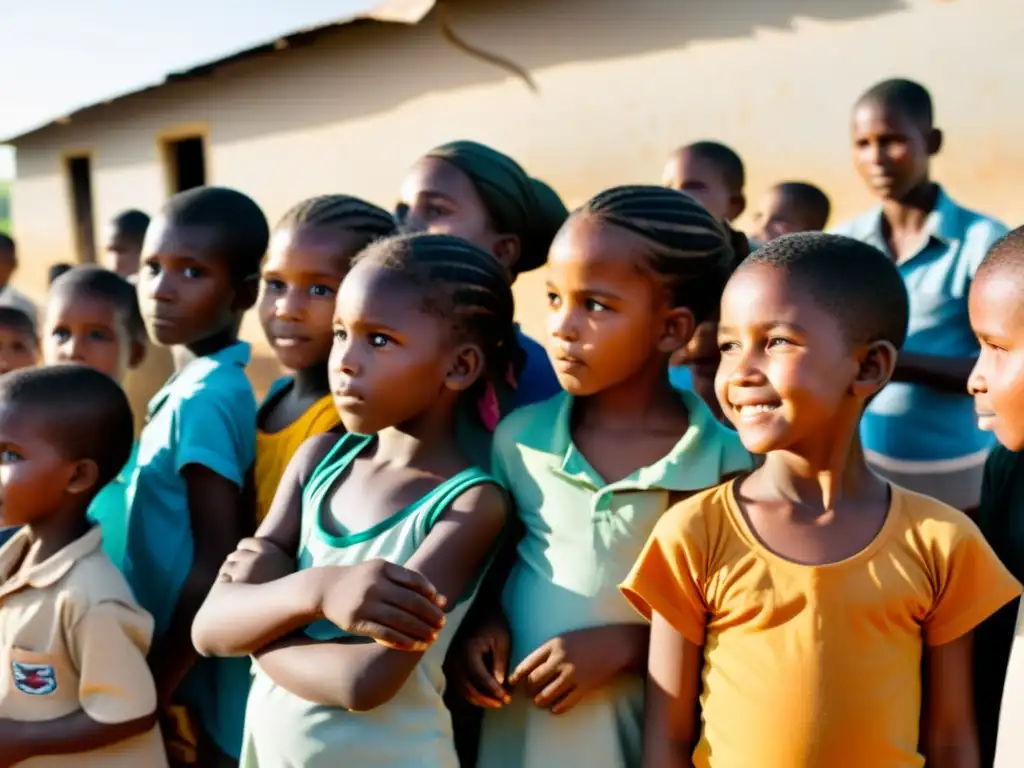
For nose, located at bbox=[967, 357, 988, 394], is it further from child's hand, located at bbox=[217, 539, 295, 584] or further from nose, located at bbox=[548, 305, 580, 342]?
child's hand, located at bbox=[217, 539, 295, 584]

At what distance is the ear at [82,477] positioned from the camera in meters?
1.98

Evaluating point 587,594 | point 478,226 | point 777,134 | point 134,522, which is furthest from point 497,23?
point 587,594

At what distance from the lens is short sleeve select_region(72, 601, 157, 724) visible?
1814mm

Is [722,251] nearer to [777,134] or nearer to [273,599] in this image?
[273,599]

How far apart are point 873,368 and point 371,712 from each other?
0.88 meters

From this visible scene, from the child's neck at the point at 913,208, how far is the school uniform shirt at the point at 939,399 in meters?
0.10

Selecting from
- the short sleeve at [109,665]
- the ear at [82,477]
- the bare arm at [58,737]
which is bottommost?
the bare arm at [58,737]

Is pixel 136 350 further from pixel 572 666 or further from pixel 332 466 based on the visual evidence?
pixel 572 666

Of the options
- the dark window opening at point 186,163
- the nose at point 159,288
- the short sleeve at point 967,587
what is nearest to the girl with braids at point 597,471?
the short sleeve at point 967,587

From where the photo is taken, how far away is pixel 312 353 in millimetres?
2098

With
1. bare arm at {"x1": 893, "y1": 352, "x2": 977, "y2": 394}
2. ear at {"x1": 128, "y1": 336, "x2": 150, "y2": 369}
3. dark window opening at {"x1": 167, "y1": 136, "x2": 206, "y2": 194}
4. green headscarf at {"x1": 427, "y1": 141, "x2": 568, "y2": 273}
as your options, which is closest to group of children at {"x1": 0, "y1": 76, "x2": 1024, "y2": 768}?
green headscarf at {"x1": 427, "y1": 141, "x2": 568, "y2": 273}

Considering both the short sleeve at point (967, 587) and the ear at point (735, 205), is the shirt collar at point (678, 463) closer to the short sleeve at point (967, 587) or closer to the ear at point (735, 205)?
the short sleeve at point (967, 587)

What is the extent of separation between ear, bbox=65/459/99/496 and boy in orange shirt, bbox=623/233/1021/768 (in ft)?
3.64

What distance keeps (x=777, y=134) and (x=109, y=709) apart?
4.95 metres
